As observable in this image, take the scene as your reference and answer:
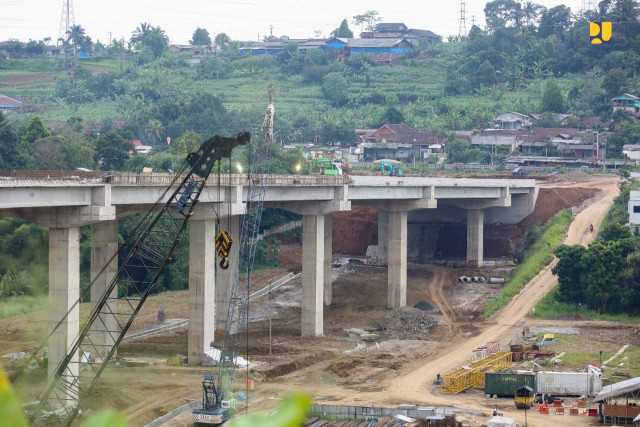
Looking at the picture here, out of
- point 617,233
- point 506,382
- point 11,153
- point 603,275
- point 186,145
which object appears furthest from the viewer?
point 186,145

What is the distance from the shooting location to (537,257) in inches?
4336

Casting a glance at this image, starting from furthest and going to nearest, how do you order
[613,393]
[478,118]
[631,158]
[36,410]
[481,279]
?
[478,118]
[631,158]
[481,279]
[613,393]
[36,410]

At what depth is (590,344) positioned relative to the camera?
252 feet

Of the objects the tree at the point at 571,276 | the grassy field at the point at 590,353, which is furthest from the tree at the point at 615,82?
the grassy field at the point at 590,353

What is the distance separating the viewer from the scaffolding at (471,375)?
212ft

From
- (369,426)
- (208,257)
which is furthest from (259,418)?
(208,257)

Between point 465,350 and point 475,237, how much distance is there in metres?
45.6

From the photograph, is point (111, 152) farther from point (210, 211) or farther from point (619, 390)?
point (619, 390)

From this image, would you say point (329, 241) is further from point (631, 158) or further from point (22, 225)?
point (631, 158)

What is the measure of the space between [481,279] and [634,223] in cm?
2000

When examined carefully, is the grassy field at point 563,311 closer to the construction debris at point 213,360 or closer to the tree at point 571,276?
the tree at point 571,276

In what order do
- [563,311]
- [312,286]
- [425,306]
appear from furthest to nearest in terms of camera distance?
[425,306]
[563,311]
[312,286]

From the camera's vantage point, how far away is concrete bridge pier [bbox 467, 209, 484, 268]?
122m

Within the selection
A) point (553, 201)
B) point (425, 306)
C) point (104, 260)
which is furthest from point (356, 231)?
point (104, 260)
